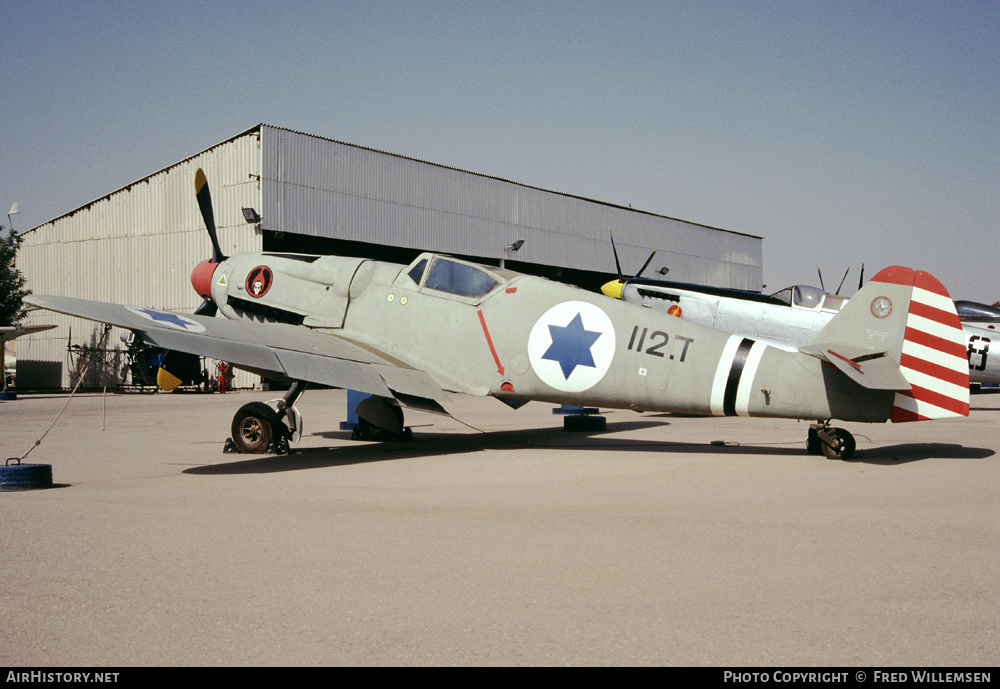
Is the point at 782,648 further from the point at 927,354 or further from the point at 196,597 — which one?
the point at 927,354

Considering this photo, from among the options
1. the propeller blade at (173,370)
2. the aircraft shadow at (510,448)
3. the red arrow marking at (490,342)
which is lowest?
the aircraft shadow at (510,448)

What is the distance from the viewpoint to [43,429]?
14.2 metres

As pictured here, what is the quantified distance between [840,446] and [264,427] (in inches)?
253

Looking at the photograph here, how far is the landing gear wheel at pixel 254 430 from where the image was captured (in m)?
9.55

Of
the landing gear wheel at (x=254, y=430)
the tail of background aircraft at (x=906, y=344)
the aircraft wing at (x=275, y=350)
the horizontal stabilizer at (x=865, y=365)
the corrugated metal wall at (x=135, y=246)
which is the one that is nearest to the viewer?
the horizontal stabilizer at (x=865, y=365)

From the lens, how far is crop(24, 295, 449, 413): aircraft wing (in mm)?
8484

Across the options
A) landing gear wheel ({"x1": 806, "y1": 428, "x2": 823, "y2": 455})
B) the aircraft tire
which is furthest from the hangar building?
landing gear wheel ({"x1": 806, "y1": 428, "x2": 823, "y2": 455})

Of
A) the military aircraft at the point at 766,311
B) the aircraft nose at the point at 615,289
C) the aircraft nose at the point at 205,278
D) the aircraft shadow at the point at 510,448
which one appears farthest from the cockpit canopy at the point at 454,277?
the aircraft nose at the point at 615,289

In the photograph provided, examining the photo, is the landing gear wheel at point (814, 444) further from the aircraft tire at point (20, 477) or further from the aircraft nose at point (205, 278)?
the aircraft nose at point (205, 278)

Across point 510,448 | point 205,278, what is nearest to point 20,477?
point 510,448

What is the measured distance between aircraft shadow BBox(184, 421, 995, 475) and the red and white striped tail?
76 centimetres

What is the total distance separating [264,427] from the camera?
958cm

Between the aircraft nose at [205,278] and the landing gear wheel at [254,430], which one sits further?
the aircraft nose at [205,278]

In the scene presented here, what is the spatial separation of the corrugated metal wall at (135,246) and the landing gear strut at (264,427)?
21529mm
